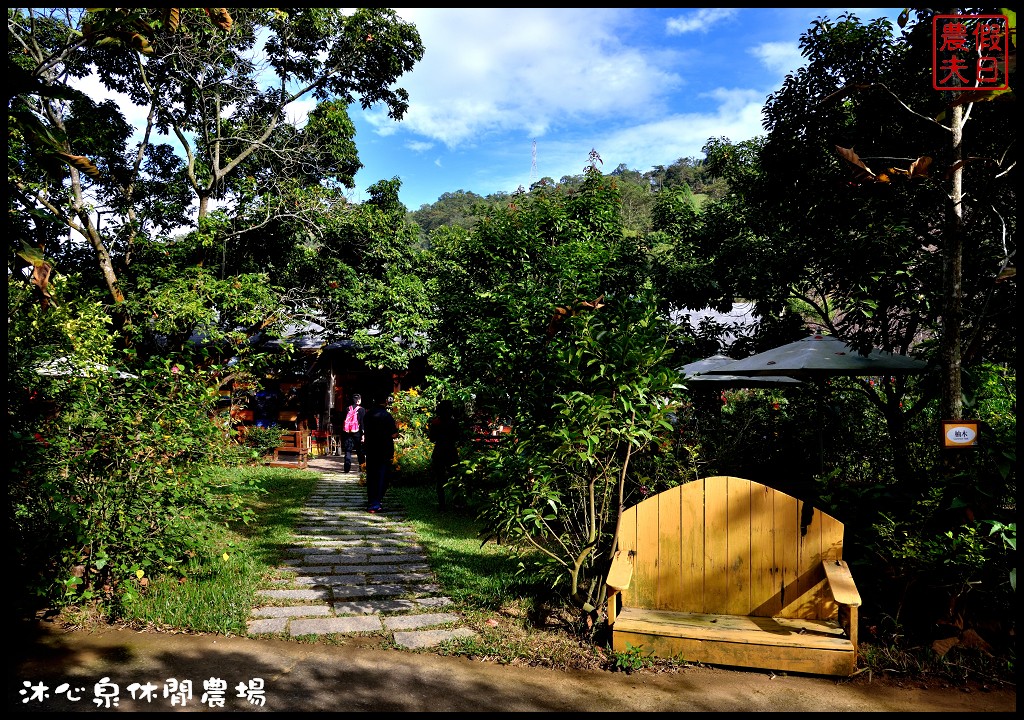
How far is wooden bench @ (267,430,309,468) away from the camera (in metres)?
13.9

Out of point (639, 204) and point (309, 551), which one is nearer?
point (309, 551)

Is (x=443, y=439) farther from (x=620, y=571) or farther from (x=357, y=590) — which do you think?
(x=620, y=571)

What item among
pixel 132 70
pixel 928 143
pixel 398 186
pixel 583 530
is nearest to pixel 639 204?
pixel 398 186

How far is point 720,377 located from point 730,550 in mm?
5377

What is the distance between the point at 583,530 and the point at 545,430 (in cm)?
89

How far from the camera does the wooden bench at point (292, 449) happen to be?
1387 cm

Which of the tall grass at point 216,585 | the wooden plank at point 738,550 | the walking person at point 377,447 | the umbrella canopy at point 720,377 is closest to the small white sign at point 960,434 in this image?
the wooden plank at point 738,550

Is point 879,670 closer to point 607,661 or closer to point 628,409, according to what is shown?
point 607,661

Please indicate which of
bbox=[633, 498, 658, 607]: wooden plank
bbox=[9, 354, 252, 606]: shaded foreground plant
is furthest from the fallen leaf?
bbox=[9, 354, 252, 606]: shaded foreground plant

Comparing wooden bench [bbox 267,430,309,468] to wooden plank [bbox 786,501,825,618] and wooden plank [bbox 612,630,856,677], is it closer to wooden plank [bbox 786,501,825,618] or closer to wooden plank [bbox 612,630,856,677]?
wooden plank [bbox 612,630,856,677]

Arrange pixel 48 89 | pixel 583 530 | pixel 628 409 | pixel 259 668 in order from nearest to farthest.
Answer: pixel 48 89, pixel 259 668, pixel 628 409, pixel 583 530

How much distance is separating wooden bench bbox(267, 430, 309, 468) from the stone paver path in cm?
635

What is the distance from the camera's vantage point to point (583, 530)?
14.3ft

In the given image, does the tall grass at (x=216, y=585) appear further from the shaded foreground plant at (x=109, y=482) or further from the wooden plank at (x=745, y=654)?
the wooden plank at (x=745, y=654)
